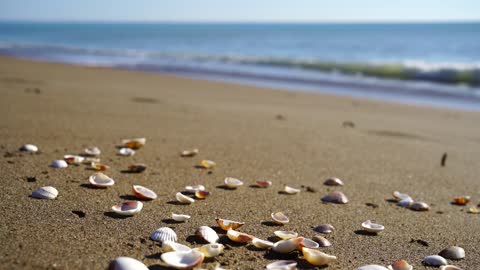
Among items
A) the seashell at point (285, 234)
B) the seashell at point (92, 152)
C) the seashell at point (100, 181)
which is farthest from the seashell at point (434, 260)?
the seashell at point (92, 152)

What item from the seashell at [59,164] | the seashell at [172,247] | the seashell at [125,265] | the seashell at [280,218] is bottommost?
the seashell at [280,218]

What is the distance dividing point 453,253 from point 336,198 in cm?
72

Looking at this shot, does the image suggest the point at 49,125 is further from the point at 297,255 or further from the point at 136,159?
the point at 297,255

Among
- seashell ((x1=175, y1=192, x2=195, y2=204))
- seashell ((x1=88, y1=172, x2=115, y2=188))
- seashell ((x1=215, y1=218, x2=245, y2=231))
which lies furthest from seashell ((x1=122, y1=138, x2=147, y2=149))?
A: seashell ((x1=215, y1=218, x2=245, y2=231))

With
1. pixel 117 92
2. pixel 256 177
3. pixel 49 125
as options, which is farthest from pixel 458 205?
pixel 117 92

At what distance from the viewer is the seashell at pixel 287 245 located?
171 cm

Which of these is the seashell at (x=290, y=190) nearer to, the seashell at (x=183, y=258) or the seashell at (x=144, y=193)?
the seashell at (x=144, y=193)

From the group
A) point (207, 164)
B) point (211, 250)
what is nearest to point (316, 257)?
point (211, 250)

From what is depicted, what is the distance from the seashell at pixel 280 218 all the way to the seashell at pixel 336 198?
1.43 ft

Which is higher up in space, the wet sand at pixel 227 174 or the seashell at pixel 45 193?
the seashell at pixel 45 193

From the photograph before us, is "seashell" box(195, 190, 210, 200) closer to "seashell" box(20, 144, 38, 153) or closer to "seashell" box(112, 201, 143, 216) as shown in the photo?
"seashell" box(112, 201, 143, 216)

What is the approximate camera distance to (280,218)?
6.89ft

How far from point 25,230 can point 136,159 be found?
1.32 meters

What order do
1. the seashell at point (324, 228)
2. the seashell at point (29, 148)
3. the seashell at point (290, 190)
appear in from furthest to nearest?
the seashell at point (29, 148)
the seashell at point (290, 190)
the seashell at point (324, 228)
